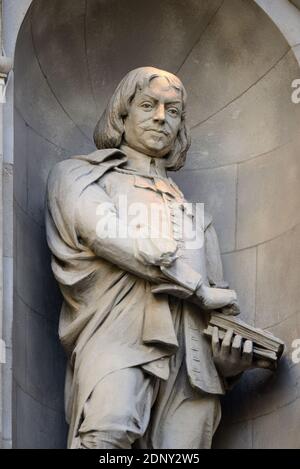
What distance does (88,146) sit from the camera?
14.3 metres

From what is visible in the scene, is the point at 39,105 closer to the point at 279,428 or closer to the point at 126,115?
the point at 126,115

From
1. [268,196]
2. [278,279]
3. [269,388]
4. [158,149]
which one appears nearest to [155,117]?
[158,149]

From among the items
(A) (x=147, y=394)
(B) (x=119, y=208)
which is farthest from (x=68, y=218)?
(A) (x=147, y=394)

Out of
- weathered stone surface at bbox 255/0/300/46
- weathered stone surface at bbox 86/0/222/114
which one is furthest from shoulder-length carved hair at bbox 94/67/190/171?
weathered stone surface at bbox 255/0/300/46

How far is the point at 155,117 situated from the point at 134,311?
1.26 metres

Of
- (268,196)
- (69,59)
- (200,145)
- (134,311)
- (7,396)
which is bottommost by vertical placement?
(7,396)

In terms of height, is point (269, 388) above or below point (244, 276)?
below

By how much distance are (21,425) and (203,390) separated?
103cm

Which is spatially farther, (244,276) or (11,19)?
(244,276)

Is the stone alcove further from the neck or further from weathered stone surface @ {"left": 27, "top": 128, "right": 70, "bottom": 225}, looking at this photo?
the neck

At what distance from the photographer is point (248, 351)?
1312 centimetres

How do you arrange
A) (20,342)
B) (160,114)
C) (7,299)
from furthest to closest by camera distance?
(160,114)
(20,342)
(7,299)

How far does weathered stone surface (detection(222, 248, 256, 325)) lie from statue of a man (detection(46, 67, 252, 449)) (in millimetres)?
343
